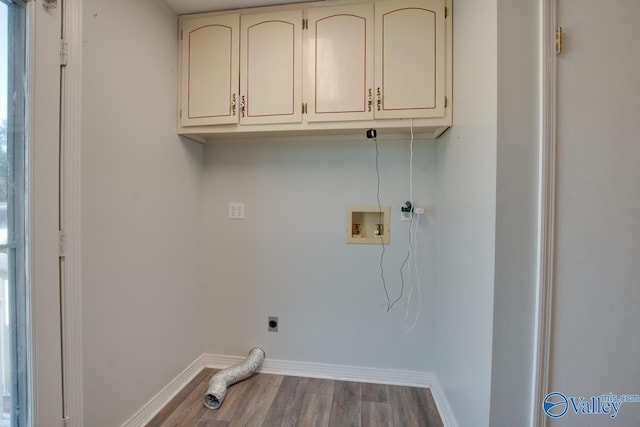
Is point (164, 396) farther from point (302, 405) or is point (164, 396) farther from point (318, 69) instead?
point (318, 69)

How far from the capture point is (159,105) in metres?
1.60

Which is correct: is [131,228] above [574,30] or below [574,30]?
below

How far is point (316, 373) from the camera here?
1.94m

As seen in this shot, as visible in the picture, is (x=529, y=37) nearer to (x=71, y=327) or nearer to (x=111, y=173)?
(x=111, y=173)

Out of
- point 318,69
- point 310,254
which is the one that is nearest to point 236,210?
point 310,254

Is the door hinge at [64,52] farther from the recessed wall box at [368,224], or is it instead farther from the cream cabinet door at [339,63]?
the recessed wall box at [368,224]

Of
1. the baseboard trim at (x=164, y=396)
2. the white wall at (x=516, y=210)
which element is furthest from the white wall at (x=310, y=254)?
the white wall at (x=516, y=210)

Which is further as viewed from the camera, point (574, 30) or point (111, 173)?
point (111, 173)

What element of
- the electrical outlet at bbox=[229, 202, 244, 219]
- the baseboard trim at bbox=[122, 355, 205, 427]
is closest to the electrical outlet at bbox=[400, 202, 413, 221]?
the electrical outlet at bbox=[229, 202, 244, 219]

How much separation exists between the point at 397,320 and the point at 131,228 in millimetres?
1789

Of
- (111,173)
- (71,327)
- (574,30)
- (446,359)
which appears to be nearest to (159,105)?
(111,173)

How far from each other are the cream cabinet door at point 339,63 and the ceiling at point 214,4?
0.87 feet

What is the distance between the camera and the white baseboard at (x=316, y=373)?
1.68m

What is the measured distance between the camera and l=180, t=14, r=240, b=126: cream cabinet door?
66.7 inches
